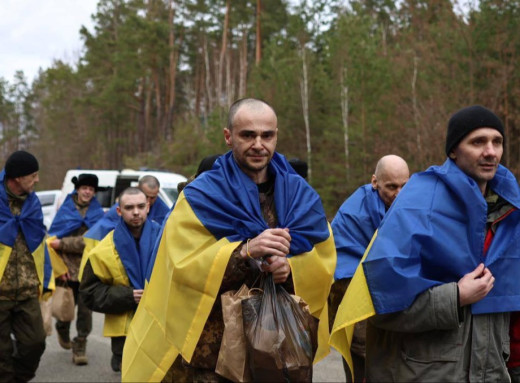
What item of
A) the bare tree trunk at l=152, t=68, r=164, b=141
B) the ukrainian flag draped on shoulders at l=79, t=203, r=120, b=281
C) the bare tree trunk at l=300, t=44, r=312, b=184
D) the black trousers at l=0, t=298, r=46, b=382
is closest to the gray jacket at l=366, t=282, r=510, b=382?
the black trousers at l=0, t=298, r=46, b=382

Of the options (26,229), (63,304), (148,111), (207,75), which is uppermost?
(207,75)

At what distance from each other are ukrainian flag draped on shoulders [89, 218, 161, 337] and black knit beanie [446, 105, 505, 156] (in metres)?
3.38

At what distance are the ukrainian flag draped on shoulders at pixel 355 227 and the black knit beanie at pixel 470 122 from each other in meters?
1.65

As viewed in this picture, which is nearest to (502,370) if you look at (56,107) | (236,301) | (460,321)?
(460,321)

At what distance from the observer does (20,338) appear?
6.45 meters

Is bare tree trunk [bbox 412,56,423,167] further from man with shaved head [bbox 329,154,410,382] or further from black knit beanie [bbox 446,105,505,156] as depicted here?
black knit beanie [bbox 446,105,505,156]

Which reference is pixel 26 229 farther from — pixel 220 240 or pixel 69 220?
pixel 220 240

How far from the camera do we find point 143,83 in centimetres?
4256

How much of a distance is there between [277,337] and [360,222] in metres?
2.12

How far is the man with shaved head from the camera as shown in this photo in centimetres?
480

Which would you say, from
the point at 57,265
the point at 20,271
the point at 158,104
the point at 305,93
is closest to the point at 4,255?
the point at 20,271

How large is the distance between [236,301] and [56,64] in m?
58.7

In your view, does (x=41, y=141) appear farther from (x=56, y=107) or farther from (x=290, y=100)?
(x=290, y=100)

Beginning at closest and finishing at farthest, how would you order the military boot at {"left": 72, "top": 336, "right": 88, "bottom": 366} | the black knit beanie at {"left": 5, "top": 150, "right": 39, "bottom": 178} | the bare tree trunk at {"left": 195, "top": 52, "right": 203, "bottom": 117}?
the black knit beanie at {"left": 5, "top": 150, "right": 39, "bottom": 178} → the military boot at {"left": 72, "top": 336, "right": 88, "bottom": 366} → the bare tree trunk at {"left": 195, "top": 52, "right": 203, "bottom": 117}
